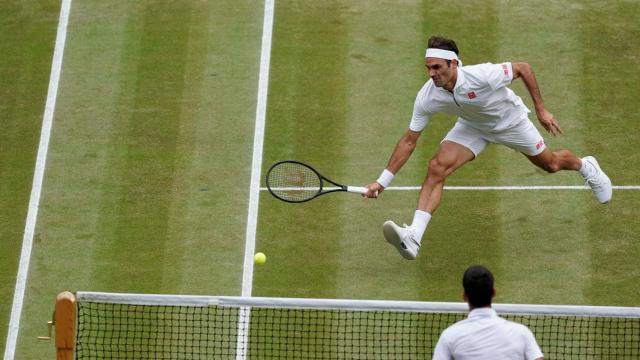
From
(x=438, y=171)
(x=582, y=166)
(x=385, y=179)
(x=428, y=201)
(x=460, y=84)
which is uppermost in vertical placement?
(x=460, y=84)

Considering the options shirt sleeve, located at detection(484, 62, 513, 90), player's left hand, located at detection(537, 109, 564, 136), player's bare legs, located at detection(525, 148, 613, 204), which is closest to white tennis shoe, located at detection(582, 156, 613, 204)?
player's bare legs, located at detection(525, 148, 613, 204)

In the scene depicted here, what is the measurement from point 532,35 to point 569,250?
396 centimetres

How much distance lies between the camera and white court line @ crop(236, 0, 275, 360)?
40.3 ft

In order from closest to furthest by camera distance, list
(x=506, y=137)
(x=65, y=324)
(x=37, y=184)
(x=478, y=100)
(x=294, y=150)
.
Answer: (x=65, y=324)
(x=478, y=100)
(x=506, y=137)
(x=37, y=184)
(x=294, y=150)

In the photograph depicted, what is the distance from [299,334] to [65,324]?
10.1ft

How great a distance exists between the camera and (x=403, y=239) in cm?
1229

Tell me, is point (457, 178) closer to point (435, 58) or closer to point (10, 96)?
point (435, 58)

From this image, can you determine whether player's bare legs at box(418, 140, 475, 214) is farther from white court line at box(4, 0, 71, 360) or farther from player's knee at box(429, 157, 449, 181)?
white court line at box(4, 0, 71, 360)

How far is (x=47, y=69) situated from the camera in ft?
53.0

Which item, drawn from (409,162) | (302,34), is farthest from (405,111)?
(302,34)

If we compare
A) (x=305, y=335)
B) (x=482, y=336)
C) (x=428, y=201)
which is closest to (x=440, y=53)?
(x=428, y=201)

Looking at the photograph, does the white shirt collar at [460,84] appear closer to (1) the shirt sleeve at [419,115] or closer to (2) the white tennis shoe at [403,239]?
(1) the shirt sleeve at [419,115]

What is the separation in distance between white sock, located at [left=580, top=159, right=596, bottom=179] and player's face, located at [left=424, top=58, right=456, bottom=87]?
191 centimetres

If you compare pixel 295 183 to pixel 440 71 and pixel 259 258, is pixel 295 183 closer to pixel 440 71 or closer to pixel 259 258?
pixel 259 258
